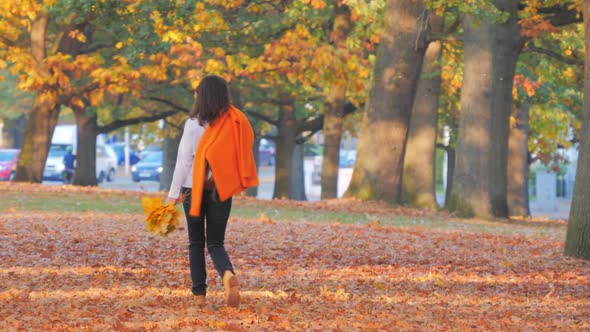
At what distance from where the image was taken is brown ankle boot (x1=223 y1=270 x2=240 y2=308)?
8.81m

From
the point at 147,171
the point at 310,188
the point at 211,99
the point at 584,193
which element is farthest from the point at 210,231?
the point at 147,171

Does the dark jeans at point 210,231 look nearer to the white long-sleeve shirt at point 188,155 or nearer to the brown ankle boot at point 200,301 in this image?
the white long-sleeve shirt at point 188,155

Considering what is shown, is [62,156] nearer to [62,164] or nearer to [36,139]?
[62,164]

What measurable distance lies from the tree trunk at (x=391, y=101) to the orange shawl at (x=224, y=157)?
→ 599 inches

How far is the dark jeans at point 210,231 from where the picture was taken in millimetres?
8875

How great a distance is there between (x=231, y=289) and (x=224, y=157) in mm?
962

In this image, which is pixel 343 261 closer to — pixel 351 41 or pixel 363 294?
pixel 363 294

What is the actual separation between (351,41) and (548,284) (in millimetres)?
16477

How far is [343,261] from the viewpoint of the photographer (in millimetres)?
A: 13227

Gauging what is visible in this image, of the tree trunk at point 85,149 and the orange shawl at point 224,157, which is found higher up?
the tree trunk at point 85,149

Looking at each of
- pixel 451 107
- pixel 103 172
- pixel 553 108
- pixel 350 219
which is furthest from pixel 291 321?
pixel 103 172

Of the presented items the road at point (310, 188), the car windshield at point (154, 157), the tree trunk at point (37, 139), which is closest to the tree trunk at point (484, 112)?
the tree trunk at point (37, 139)

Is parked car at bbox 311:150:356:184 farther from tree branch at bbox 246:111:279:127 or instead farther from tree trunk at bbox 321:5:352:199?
tree trunk at bbox 321:5:352:199

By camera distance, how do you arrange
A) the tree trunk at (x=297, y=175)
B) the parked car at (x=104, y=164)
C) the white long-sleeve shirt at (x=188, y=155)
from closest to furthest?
the white long-sleeve shirt at (x=188, y=155) < the tree trunk at (x=297, y=175) < the parked car at (x=104, y=164)
